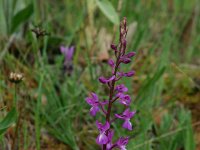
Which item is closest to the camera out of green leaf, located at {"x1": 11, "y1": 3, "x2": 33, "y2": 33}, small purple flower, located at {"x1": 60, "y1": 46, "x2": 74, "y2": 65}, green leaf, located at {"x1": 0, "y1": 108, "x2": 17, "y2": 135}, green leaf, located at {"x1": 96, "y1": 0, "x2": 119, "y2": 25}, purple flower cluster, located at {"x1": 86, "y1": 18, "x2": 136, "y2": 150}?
purple flower cluster, located at {"x1": 86, "y1": 18, "x2": 136, "y2": 150}

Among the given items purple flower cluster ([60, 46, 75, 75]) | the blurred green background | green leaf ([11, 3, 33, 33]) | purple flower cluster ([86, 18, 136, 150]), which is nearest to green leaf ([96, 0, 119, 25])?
the blurred green background

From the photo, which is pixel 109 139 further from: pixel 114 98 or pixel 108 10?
pixel 108 10

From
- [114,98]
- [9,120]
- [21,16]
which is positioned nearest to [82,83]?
[21,16]

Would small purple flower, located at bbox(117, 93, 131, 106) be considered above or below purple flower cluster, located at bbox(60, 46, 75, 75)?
above

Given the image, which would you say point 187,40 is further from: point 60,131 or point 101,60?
point 60,131

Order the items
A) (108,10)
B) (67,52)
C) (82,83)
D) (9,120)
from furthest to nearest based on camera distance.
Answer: (67,52), (82,83), (108,10), (9,120)

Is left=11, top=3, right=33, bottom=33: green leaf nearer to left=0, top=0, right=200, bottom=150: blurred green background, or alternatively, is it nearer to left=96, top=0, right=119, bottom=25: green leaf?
left=0, top=0, right=200, bottom=150: blurred green background

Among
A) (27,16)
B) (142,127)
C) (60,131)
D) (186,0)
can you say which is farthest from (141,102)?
(186,0)

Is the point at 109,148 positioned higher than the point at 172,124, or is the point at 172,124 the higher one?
the point at 109,148
